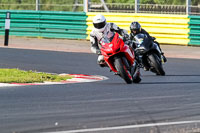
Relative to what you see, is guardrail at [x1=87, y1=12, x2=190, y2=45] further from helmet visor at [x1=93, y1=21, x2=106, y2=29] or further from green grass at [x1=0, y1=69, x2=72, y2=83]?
helmet visor at [x1=93, y1=21, x2=106, y2=29]

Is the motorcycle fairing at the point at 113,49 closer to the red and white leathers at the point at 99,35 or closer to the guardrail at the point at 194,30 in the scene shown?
the red and white leathers at the point at 99,35

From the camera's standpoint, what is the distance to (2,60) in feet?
56.9

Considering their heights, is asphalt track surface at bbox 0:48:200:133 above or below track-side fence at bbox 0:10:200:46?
below

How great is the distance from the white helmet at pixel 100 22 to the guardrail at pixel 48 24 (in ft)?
41.2

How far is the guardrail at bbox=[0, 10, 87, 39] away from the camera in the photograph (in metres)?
24.8

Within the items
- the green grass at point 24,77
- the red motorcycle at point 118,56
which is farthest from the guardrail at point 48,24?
the red motorcycle at point 118,56

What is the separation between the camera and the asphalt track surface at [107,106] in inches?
277

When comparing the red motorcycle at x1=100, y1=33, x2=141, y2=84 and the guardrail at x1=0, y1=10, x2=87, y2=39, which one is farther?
the guardrail at x1=0, y1=10, x2=87, y2=39

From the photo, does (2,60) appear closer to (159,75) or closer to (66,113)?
(159,75)

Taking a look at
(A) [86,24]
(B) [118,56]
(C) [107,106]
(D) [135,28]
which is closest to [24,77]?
(B) [118,56]

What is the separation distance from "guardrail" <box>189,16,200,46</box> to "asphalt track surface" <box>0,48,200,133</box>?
293 inches

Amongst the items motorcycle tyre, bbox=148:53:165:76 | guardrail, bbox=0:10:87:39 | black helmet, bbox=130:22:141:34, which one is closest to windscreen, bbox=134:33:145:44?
black helmet, bbox=130:22:141:34

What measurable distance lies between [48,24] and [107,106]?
56.3 feet

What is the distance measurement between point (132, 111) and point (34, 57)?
35.1 feet
